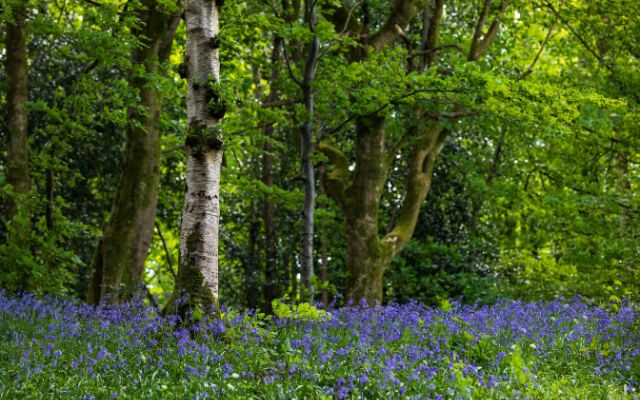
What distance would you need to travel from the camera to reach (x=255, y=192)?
45.9 ft

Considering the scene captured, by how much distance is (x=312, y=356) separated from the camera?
260 inches

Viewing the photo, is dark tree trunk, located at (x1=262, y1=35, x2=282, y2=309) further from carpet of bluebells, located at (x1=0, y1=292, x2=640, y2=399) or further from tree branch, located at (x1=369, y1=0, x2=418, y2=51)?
carpet of bluebells, located at (x1=0, y1=292, x2=640, y2=399)

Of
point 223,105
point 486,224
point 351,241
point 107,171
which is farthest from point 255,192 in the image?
point 486,224

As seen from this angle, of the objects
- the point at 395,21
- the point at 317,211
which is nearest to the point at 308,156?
the point at 317,211

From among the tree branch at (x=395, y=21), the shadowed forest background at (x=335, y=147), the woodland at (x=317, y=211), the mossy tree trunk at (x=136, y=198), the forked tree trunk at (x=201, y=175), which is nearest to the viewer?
the woodland at (x=317, y=211)

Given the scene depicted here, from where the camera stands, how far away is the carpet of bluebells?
18.6 feet

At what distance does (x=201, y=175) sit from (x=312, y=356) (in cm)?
209

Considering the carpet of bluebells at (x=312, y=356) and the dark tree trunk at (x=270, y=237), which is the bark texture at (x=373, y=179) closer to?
the dark tree trunk at (x=270, y=237)

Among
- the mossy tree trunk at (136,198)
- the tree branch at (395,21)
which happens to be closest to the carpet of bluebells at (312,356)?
the mossy tree trunk at (136,198)

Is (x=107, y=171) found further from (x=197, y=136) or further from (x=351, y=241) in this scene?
(x=197, y=136)

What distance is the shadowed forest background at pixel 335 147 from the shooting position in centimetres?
1027

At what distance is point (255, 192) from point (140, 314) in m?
6.40

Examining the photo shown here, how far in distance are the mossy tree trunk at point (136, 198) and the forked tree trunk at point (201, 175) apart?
3126mm

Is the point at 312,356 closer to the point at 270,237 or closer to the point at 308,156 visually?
the point at 308,156
